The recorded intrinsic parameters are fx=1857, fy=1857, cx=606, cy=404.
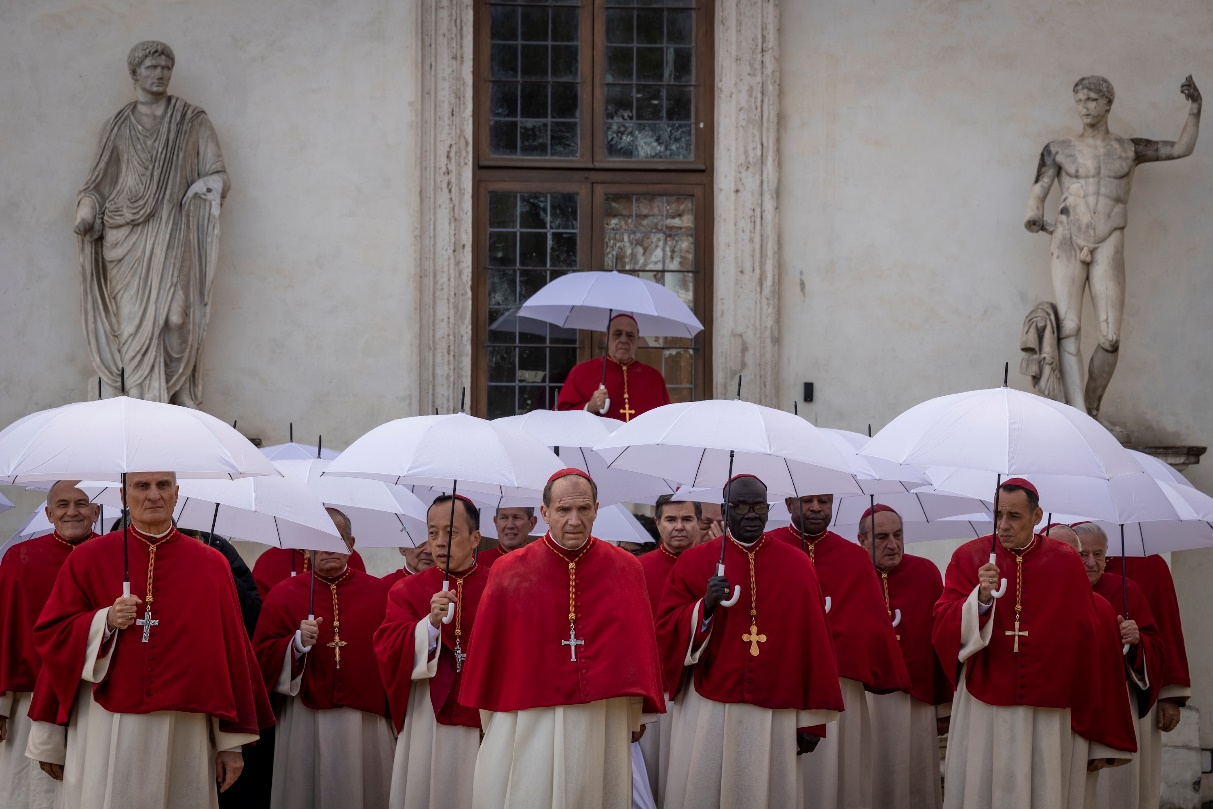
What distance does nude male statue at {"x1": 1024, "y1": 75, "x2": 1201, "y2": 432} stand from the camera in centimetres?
1287

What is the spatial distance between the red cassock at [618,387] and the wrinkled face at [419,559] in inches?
107

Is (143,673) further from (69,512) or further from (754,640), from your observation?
(754,640)

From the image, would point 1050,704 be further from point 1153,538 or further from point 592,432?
point 592,432

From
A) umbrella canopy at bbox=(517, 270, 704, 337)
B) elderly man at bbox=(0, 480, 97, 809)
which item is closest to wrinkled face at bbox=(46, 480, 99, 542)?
elderly man at bbox=(0, 480, 97, 809)

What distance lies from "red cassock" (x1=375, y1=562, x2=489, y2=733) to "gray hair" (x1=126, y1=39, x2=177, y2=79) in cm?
575

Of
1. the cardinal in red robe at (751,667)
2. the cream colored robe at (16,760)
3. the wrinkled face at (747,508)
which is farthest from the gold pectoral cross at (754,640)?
the cream colored robe at (16,760)

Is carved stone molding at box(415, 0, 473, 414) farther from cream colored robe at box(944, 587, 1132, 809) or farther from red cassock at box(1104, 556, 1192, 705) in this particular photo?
cream colored robe at box(944, 587, 1132, 809)

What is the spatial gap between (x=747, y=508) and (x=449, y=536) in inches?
50.5

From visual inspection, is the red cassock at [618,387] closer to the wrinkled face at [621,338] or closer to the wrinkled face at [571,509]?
the wrinkled face at [621,338]

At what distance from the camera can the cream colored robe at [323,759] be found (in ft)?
28.3

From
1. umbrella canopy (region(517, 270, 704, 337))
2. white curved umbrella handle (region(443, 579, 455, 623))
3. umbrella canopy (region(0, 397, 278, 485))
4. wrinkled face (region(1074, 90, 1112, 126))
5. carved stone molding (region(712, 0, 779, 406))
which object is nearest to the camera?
umbrella canopy (region(0, 397, 278, 485))

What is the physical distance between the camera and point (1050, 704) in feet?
26.5

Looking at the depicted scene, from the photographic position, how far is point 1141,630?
923cm

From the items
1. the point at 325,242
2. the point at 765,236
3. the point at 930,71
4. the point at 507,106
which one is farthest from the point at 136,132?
the point at 930,71
